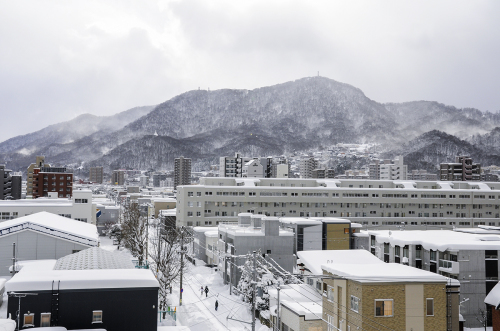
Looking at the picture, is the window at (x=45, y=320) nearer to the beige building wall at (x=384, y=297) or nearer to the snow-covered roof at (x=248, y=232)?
the beige building wall at (x=384, y=297)

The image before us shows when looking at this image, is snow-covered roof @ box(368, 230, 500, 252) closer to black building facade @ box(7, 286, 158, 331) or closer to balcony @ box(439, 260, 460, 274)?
balcony @ box(439, 260, 460, 274)

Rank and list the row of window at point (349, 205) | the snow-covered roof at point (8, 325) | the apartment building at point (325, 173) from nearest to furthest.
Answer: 1. the snow-covered roof at point (8, 325)
2. the row of window at point (349, 205)
3. the apartment building at point (325, 173)

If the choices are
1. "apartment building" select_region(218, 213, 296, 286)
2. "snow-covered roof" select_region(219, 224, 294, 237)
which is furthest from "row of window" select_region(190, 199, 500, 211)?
"apartment building" select_region(218, 213, 296, 286)

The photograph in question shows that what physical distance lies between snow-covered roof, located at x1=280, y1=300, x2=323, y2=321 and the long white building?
142 feet

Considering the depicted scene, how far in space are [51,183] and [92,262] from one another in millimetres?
91062

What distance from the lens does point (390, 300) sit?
55.4 feet

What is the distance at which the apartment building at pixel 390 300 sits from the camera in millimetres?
16625

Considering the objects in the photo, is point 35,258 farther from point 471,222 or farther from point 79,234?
point 471,222

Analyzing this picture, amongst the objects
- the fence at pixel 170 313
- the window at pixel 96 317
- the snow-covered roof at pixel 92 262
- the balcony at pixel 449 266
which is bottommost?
the fence at pixel 170 313

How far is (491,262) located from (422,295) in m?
9.97

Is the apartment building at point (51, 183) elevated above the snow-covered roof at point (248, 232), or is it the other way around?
the apartment building at point (51, 183)

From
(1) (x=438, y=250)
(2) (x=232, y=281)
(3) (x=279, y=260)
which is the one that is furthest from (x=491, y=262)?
(2) (x=232, y=281)

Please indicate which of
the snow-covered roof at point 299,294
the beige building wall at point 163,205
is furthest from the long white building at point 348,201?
the snow-covered roof at point 299,294

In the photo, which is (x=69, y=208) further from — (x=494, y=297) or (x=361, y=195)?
(x=494, y=297)
